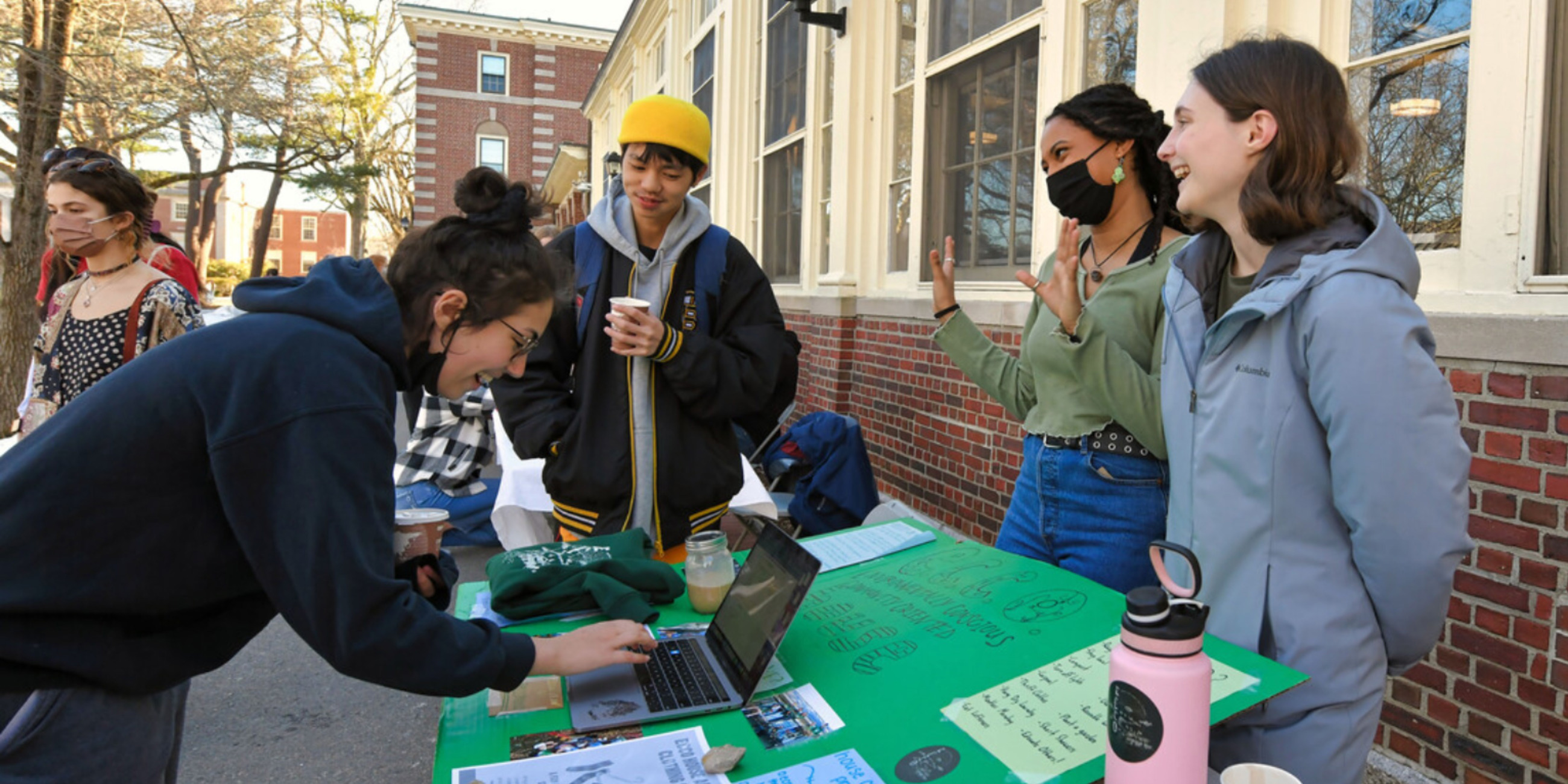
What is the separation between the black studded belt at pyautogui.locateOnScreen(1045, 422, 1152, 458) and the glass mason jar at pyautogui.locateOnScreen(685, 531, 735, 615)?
0.83 meters

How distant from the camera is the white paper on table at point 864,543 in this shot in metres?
2.23

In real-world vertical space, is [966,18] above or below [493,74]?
below

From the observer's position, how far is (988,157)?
16.9ft

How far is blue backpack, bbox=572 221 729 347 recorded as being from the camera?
252cm

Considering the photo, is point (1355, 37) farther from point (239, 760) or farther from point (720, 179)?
point (720, 179)

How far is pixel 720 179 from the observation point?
10.8m

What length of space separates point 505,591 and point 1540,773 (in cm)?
264

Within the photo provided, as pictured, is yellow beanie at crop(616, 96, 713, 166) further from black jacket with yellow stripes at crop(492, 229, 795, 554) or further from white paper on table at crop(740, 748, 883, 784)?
white paper on table at crop(740, 748, 883, 784)

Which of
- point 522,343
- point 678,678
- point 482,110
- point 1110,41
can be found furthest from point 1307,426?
point 482,110

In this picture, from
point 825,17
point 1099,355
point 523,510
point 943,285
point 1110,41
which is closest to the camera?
point 1099,355

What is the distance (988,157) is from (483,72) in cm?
3414

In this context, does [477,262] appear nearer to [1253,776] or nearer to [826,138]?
[1253,776]

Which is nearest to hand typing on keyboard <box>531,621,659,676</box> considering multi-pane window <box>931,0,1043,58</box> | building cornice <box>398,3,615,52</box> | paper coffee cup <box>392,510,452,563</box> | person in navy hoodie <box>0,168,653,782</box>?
person in navy hoodie <box>0,168,653,782</box>

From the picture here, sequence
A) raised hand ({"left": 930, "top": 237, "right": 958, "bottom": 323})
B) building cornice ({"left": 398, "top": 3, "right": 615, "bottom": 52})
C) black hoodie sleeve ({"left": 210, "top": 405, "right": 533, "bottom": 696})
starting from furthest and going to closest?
1. building cornice ({"left": 398, "top": 3, "right": 615, "bottom": 52})
2. raised hand ({"left": 930, "top": 237, "right": 958, "bottom": 323})
3. black hoodie sleeve ({"left": 210, "top": 405, "right": 533, "bottom": 696})
